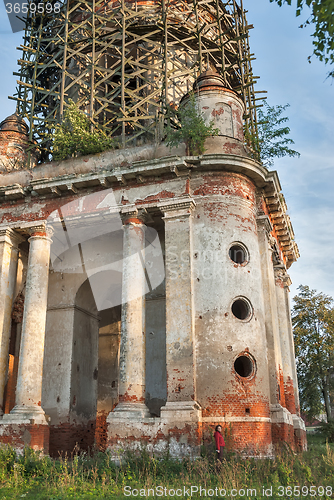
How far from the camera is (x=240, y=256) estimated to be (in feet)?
48.5

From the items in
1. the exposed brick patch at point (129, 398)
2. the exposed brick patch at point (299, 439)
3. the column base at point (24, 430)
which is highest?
the exposed brick patch at point (129, 398)

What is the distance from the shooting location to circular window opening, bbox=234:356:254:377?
1323 centimetres

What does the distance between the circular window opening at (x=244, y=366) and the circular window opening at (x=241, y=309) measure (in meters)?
1.17

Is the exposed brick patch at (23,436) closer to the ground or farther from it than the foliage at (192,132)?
closer to the ground

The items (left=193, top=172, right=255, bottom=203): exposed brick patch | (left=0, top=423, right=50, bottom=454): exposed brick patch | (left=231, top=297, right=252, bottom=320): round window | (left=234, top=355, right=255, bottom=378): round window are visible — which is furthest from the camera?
(left=193, top=172, right=255, bottom=203): exposed brick patch

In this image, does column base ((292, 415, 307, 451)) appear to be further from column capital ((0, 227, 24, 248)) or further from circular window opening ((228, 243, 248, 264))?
column capital ((0, 227, 24, 248))

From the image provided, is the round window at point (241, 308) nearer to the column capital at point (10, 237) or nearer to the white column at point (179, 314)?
the white column at point (179, 314)

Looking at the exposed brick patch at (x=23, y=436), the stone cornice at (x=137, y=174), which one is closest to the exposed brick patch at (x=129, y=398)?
the exposed brick patch at (x=23, y=436)

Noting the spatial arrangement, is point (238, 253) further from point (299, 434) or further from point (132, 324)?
point (299, 434)

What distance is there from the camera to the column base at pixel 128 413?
1245 centimetres

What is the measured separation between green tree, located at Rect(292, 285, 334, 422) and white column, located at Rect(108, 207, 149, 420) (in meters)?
21.1

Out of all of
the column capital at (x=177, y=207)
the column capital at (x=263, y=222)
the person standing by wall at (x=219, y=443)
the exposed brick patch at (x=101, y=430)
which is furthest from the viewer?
the exposed brick patch at (x=101, y=430)

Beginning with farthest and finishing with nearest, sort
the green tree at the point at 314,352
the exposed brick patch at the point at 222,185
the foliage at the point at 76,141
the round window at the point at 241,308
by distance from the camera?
the green tree at the point at 314,352 → the foliage at the point at 76,141 → the exposed brick patch at the point at 222,185 → the round window at the point at 241,308

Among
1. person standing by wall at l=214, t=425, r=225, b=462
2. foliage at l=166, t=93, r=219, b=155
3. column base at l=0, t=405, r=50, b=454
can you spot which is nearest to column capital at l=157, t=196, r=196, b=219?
foliage at l=166, t=93, r=219, b=155
